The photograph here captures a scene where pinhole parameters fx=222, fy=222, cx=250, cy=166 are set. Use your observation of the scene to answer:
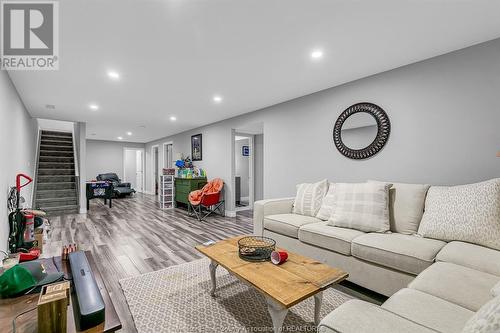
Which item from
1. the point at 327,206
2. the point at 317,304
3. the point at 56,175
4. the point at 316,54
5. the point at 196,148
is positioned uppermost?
the point at 316,54

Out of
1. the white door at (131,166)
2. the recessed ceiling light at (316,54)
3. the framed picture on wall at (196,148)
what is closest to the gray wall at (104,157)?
the white door at (131,166)

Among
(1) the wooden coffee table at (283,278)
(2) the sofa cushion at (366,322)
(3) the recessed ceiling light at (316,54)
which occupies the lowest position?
(1) the wooden coffee table at (283,278)

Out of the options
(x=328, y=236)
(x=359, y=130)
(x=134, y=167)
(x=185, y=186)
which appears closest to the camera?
(x=328, y=236)

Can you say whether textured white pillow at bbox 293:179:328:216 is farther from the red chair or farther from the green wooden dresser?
the green wooden dresser

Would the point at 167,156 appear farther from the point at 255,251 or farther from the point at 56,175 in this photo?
the point at 255,251

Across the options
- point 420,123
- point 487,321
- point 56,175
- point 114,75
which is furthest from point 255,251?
point 56,175

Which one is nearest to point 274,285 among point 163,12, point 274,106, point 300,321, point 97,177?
point 300,321

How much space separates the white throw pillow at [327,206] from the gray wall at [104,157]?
377 inches

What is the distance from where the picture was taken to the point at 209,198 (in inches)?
202

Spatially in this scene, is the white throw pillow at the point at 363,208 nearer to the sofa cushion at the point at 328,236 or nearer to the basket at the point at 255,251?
the sofa cushion at the point at 328,236

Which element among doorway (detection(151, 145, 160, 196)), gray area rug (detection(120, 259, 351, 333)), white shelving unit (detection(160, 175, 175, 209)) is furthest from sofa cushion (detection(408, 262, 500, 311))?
doorway (detection(151, 145, 160, 196))

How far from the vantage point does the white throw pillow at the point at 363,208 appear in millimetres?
2258

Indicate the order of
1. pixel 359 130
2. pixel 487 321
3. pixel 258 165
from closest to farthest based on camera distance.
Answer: pixel 487 321 → pixel 359 130 → pixel 258 165

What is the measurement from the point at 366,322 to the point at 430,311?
1.27 ft
